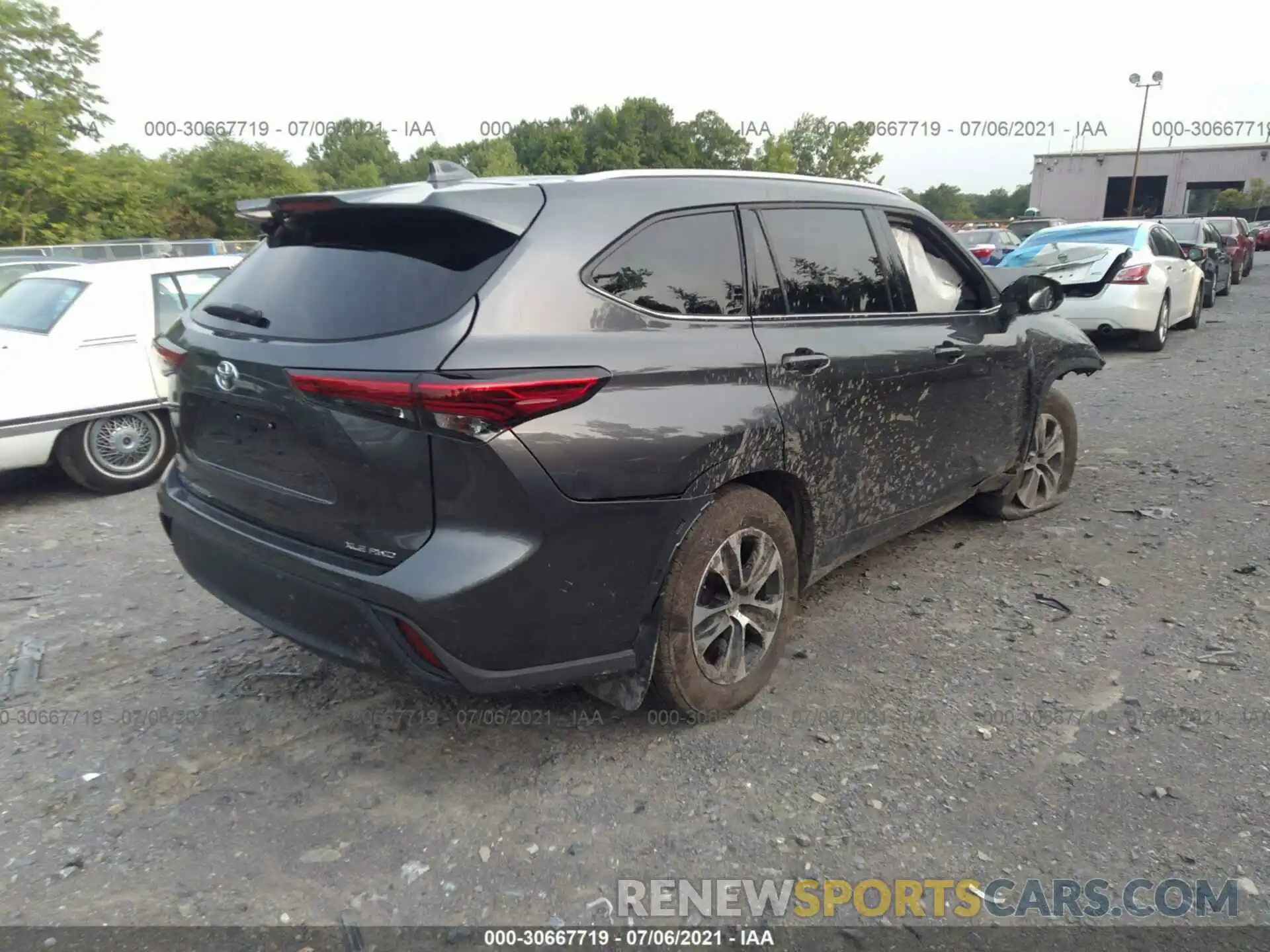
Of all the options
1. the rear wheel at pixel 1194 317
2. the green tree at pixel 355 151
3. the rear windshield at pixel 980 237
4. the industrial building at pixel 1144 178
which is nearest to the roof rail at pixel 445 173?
the rear wheel at pixel 1194 317

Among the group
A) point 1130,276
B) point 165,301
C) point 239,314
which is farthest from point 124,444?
point 1130,276

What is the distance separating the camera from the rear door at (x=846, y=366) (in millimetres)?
3250

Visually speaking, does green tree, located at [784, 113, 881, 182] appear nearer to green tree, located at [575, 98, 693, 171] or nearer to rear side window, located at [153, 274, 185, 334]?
green tree, located at [575, 98, 693, 171]

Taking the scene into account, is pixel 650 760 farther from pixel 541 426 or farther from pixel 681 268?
pixel 681 268

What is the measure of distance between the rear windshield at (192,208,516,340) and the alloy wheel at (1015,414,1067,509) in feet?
11.7

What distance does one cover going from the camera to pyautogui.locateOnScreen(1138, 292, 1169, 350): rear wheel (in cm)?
1108

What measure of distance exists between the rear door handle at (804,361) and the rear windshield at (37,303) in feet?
16.6

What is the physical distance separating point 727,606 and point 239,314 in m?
1.88

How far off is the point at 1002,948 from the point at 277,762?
2.23 m

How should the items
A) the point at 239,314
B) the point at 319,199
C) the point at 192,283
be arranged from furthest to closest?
the point at 192,283, the point at 239,314, the point at 319,199

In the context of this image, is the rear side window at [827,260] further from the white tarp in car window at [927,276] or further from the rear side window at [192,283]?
the rear side window at [192,283]

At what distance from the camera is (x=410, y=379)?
7.77 ft

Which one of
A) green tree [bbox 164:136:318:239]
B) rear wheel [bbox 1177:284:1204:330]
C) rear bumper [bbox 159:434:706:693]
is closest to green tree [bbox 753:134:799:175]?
green tree [bbox 164:136:318:239]

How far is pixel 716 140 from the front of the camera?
3150 inches
